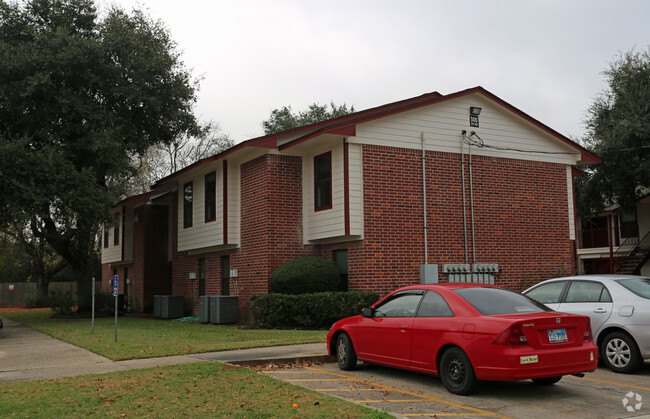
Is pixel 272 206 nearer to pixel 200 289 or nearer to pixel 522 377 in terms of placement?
pixel 200 289

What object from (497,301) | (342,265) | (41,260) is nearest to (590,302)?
(497,301)

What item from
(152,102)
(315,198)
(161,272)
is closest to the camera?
(315,198)

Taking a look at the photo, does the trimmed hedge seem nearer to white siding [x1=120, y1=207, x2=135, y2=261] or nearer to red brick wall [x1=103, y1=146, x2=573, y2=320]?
red brick wall [x1=103, y1=146, x2=573, y2=320]

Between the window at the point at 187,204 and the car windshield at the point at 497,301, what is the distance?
16774 mm

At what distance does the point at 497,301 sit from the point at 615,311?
244 cm

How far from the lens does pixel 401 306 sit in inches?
350

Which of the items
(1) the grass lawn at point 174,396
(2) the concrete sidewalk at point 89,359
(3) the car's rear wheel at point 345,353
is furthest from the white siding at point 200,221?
(3) the car's rear wheel at point 345,353

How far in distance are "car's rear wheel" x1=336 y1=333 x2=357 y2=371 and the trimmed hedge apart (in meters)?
6.48

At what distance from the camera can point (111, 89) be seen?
907 inches

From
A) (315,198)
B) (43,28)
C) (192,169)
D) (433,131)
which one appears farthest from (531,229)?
(43,28)

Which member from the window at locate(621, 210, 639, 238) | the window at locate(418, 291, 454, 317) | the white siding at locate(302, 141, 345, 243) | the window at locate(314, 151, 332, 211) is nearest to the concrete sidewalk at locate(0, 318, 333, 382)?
the window at locate(418, 291, 454, 317)

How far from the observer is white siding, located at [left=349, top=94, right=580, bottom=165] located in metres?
18.0

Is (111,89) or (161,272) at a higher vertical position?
(111,89)

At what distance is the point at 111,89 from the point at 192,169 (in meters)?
4.56
